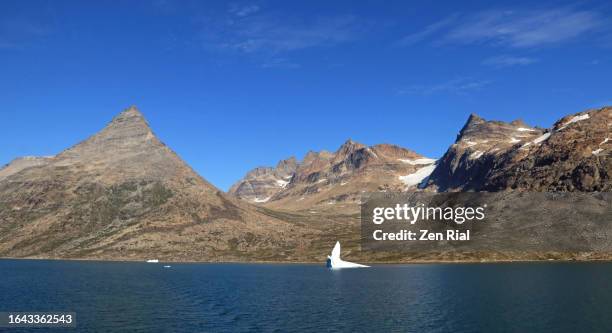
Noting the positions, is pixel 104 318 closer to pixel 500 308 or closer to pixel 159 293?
pixel 159 293

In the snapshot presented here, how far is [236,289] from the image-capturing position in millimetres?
137875

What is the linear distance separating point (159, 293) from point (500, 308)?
76119 mm

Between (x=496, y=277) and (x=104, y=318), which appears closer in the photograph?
(x=104, y=318)

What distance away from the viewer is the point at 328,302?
10969 cm

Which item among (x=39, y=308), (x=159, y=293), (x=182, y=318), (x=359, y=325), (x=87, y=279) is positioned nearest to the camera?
(x=359, y=325)

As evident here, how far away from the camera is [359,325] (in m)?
83.7

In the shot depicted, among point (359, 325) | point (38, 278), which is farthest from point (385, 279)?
point (38, 278)

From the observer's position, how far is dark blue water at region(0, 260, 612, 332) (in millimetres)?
83438

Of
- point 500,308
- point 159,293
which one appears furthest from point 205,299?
point 500,308

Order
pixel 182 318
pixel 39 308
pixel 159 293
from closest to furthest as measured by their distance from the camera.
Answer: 1. pixel 182 318
2. pixel 39 308
3. pixel 159 293

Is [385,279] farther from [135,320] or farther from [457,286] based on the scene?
[135,320]

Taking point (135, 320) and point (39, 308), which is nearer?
point (135, 320)

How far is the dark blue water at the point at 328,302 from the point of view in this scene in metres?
83.4

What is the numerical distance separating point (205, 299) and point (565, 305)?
2844 inches
